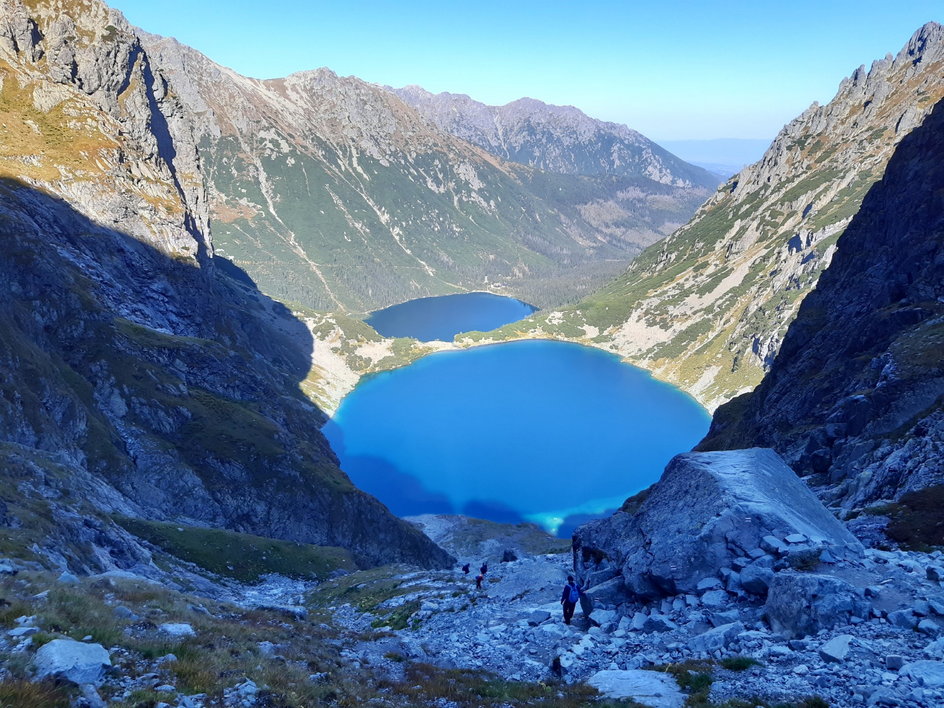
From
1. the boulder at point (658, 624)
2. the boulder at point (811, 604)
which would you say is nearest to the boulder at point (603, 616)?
the boulder at point (658, 624)

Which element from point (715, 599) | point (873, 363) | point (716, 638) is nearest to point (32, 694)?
point (716, 638)

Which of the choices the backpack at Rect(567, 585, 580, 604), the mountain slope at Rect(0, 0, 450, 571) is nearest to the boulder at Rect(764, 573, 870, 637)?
the backpack at Rect(567, 585, 580, 604)

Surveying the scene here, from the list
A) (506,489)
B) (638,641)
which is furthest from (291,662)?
(506,489)

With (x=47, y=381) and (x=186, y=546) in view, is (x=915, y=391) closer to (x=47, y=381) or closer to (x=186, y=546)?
(x=186, y=546)

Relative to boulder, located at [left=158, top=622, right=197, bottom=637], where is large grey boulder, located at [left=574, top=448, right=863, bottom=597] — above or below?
above

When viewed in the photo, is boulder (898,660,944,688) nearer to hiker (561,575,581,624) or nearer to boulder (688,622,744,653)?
boulder (688,622,744,653)

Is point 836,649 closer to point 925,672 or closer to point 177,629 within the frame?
point 925,672
